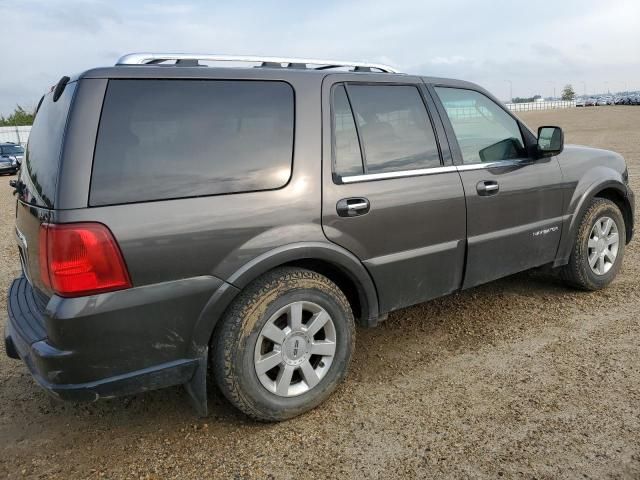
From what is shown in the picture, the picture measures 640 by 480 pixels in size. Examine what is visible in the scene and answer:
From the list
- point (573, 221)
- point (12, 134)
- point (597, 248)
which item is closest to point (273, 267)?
point (573, 221)

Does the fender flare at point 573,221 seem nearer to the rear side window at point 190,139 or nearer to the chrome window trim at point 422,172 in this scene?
the chrome window trim at point 422,172

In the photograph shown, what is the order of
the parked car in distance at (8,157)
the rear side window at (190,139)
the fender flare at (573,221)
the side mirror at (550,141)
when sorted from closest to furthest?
the rear side window at (190,139), the side mirror at (550,141), the fender flare at (573,221), the parked car in distance at (8,157)

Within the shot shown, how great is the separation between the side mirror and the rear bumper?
2.70 metres

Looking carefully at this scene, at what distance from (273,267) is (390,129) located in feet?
3.88

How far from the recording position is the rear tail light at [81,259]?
7.13 ft

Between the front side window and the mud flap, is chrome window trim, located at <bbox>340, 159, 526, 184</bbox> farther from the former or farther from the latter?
the mud flap

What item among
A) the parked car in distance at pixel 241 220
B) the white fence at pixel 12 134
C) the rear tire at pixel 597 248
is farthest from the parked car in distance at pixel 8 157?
the rear tire at pixel 597 248

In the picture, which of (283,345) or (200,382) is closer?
(200,382)

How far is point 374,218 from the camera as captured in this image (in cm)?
295

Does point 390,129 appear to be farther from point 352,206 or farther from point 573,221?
point 573,221

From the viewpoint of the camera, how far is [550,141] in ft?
12.6

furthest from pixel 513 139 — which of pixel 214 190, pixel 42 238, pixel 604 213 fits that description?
pixel 42 238

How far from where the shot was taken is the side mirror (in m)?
3.79

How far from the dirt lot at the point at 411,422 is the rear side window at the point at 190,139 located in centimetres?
130
